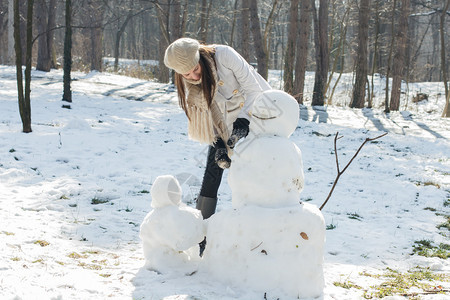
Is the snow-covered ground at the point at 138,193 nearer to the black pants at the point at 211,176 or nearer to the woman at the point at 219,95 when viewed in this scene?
the black pants at the point at 211,176

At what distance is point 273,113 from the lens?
9.64 ft

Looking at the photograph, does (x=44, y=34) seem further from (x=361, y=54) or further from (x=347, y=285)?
(x=347, y=285)

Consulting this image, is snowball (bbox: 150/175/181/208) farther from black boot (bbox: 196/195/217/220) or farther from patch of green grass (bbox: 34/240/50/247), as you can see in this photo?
patch of green grass (bbox: 34/240/50/247)

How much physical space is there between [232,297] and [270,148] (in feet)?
3.17

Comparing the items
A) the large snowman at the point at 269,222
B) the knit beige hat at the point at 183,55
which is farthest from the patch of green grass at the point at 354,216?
the knit beige hat at the point at 183,55

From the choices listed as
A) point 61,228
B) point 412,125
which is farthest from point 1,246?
point 412,125

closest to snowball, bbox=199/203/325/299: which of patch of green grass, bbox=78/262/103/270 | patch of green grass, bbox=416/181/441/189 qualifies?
patch of green grass, bbox=78/262/103/270

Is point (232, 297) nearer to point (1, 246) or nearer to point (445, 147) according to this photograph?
→ point (1, 246)

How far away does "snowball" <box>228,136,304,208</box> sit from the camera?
2844 millimetres

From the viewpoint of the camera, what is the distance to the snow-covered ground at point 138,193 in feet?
9.82

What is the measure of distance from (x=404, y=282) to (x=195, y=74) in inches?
87.5

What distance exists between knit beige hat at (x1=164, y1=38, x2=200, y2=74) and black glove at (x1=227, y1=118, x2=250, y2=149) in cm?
56

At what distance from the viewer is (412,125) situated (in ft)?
39.5

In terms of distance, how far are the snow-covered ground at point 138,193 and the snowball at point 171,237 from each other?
0.38ft
